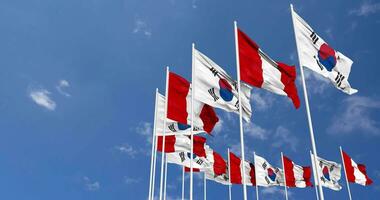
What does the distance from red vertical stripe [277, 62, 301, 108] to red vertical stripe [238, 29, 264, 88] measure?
0.93m

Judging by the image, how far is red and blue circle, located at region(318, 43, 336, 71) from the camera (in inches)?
615

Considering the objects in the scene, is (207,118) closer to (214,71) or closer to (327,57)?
(214,71)

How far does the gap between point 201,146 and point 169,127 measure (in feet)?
9.46

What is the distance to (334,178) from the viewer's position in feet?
125

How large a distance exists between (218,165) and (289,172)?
836 cm

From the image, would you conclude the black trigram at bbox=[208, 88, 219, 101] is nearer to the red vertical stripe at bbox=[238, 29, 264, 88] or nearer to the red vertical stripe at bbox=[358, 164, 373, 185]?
the red vertical stripe at bbox=[238, 29, 264, 88]

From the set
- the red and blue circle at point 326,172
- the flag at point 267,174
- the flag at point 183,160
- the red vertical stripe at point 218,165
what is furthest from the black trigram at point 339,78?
the red and blue circle at point 326,172

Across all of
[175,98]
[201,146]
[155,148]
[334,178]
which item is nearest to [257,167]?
[334,178]

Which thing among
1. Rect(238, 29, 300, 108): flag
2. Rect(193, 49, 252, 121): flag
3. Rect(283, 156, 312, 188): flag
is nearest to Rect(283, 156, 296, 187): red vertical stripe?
Rect(283, 156, 312, 188): flag

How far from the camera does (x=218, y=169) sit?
1291 inches

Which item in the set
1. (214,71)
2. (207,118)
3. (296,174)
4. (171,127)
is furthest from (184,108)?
(296,174)

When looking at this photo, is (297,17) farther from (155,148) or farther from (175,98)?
(155,148)

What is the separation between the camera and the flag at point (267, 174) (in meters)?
35.7

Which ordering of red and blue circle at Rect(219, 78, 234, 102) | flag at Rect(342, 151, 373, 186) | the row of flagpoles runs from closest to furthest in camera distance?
the row of flagpoles, red and blue circle at Rect(219, 78, 234, 102), flag at Rect(342, 151, 373, 186)
